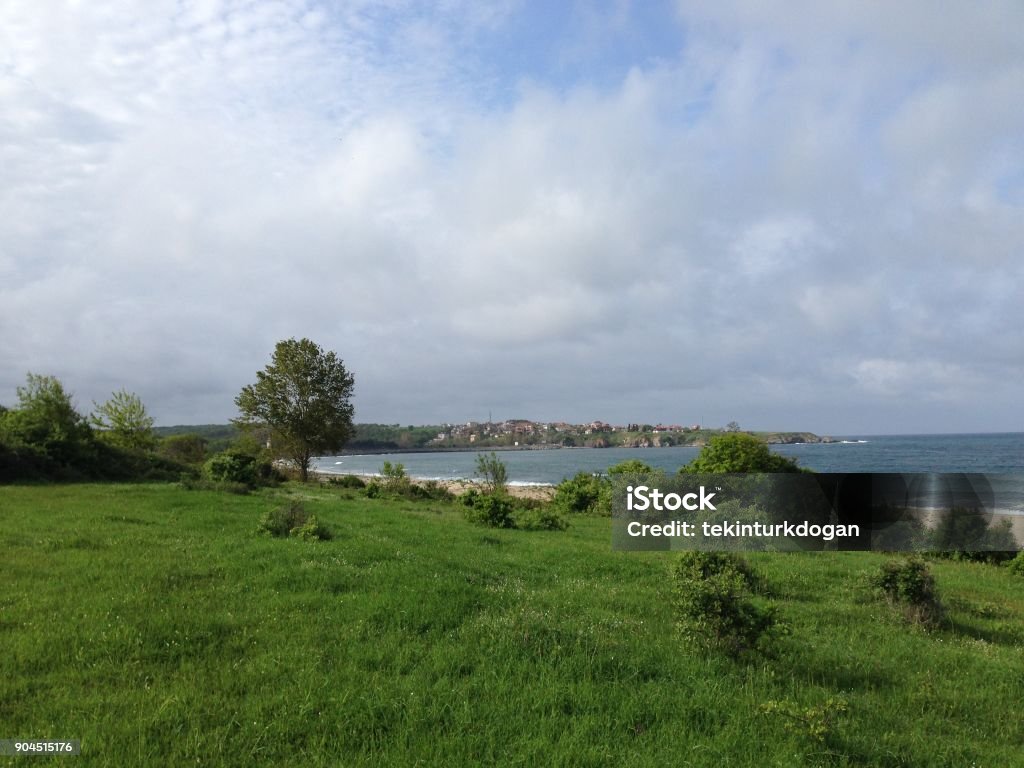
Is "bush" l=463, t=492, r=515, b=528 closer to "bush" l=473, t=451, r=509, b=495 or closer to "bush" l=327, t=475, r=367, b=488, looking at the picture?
"bush" l=473, t=451, r=509, b=495

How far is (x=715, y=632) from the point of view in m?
7.21

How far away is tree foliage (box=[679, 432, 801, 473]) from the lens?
2597cm

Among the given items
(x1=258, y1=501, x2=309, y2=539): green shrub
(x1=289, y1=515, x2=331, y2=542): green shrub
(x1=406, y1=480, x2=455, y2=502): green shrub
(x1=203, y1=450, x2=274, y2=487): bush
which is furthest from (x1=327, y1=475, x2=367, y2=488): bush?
(x1=289, y1=515, x2=331, y2=542): green shrub

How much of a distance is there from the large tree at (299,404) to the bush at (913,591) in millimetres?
45022

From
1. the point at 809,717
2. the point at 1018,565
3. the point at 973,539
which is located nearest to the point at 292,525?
the point at 809,717

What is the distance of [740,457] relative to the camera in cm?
2619

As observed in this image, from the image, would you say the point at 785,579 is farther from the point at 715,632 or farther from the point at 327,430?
the point at 327,430

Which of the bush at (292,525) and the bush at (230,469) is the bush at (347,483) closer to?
the bush at (230,469)

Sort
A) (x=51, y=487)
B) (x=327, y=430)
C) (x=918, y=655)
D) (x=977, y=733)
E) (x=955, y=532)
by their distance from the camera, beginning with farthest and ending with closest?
(x=327, y=430) → (x=51, y=487) → (x=955, y=532) → (x=918, y=655) → (x=977, y=733)

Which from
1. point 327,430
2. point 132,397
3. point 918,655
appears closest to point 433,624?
point 918,655

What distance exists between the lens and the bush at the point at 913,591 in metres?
10.1

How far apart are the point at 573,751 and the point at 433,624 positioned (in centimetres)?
300

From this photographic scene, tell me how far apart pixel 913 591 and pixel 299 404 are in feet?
154
